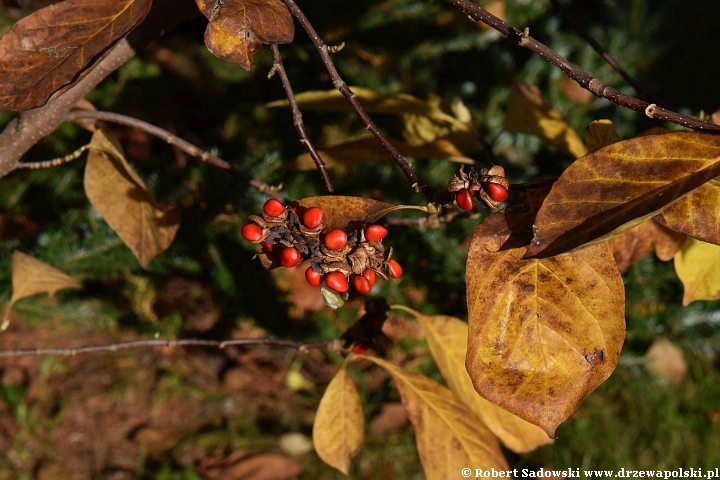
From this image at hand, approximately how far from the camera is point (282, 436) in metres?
1.52

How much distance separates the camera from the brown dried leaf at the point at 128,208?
759 millimetres

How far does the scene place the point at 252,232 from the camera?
0.52 meters

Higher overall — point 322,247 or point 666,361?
point 322,247

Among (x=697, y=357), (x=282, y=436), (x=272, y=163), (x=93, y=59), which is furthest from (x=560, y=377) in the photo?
(x=697, y=357)

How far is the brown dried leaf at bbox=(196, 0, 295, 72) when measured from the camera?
465 mm

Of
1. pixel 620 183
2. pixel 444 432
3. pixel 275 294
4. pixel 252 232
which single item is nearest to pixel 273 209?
pixel 252 232

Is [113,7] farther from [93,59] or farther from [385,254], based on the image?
[385,254]

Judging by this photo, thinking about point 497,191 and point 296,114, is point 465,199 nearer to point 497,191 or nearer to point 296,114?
point 497,191

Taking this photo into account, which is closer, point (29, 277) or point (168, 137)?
point (168, 137)

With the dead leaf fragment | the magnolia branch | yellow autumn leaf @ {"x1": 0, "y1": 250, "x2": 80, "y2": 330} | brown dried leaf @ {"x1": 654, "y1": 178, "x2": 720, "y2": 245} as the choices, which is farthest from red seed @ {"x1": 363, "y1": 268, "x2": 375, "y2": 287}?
the dead leaf fragment

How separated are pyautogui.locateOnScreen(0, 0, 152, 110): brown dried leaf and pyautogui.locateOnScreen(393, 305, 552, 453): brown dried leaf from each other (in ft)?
1.62

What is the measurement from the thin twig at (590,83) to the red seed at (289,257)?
0.76 ft

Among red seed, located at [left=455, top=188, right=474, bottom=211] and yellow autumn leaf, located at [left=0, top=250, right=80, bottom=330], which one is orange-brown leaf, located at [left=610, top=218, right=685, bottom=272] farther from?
yellow autumn leaf, located at [left=0, top=250, right=80, bottom=330]

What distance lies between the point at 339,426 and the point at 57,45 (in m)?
0.52
